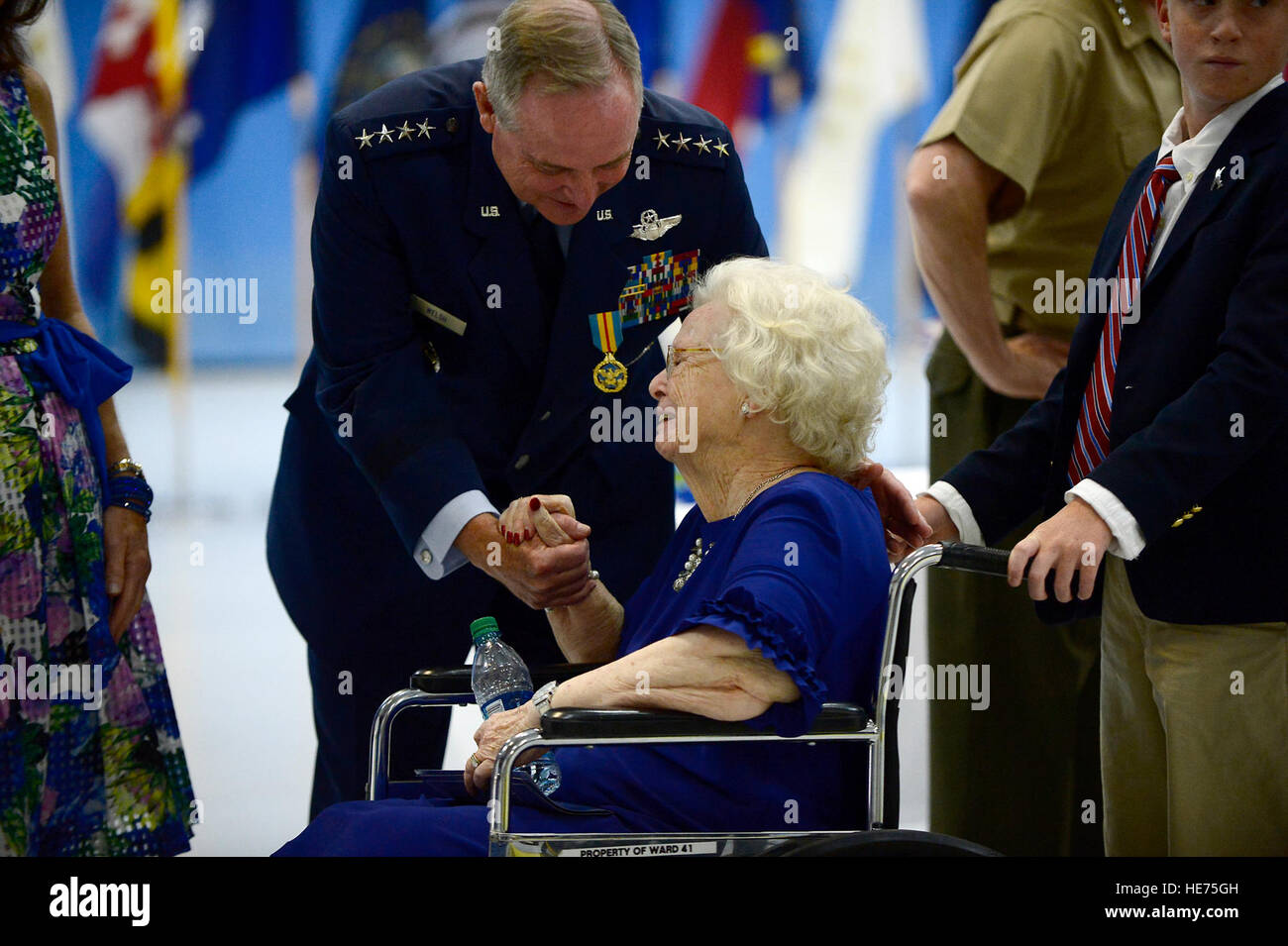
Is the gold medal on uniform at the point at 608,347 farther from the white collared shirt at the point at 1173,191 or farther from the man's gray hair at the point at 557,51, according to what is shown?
the white collared shirt at the point at 1173,191

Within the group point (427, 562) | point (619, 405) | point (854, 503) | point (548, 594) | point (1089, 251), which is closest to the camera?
point (854, 503)

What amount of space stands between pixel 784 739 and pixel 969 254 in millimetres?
1341

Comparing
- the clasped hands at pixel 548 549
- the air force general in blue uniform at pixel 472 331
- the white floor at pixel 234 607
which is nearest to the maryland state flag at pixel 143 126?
the white floor at pixel 234 607

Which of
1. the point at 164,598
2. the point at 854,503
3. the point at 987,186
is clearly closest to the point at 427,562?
the point at 854,503

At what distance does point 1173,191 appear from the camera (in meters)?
2.27

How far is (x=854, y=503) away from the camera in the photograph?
2135mm

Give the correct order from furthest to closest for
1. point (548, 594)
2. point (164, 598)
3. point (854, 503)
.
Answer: point (164, 598)
point (548, 594)
point (854, 503)

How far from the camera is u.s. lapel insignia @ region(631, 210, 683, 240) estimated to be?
2705 mm

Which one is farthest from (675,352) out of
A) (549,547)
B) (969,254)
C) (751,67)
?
(751,67)

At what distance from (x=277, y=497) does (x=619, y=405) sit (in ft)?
2.47

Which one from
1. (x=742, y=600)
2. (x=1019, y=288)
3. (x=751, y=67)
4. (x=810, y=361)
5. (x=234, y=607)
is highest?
(x=751, y=67)

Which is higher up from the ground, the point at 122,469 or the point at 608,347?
the point at 608,347

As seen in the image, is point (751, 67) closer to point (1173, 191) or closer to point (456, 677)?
point (1173, 191)

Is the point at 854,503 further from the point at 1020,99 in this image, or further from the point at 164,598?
the point at 164,598
